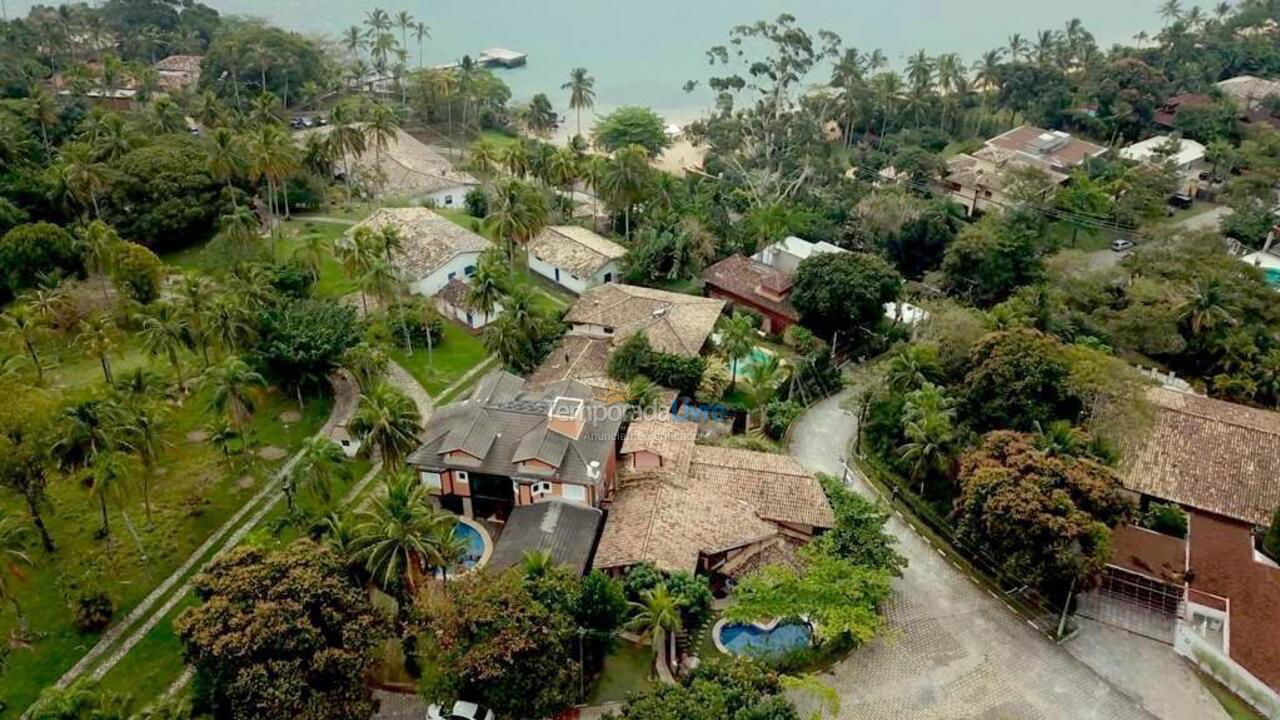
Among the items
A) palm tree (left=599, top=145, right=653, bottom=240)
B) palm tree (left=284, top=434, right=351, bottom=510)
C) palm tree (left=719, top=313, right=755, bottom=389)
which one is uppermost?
palm tree (left=599, top=145, right=653, bottom=240)

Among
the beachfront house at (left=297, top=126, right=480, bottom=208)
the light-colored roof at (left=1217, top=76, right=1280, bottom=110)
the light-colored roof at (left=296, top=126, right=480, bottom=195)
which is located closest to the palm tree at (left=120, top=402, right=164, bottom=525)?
the beachfront house at (left=297, top=126, right=480, bottom=208)

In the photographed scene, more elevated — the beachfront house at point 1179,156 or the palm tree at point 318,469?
the beachfront house at point 1179,156

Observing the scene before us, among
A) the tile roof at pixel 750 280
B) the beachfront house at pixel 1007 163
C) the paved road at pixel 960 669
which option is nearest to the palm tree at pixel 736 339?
the tile roof at pixel 750 280

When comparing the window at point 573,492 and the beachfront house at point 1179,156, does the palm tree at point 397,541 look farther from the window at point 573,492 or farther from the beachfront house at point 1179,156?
the beachfront house at point 1179,156

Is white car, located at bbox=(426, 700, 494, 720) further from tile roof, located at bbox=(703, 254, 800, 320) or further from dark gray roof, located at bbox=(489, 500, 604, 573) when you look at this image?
tile roof, located at bbox=(703, 254, 800, 320)

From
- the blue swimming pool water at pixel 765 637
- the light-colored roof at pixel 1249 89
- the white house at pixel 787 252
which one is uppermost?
the light-colored roof at pixel 1249 89

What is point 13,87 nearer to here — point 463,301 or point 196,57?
point 196,57

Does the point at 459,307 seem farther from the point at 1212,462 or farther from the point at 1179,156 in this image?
the point at 1179,156

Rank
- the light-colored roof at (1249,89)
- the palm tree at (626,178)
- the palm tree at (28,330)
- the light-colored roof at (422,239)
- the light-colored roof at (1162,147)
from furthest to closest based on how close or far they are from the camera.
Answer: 1. the light-colored roof at (1249,89)
2. the light-colored roof at (1162,147)
3. the palm tree at (626,178)
4. the light-colored roof at (422,239)
5. the palm tree at (28,330)
